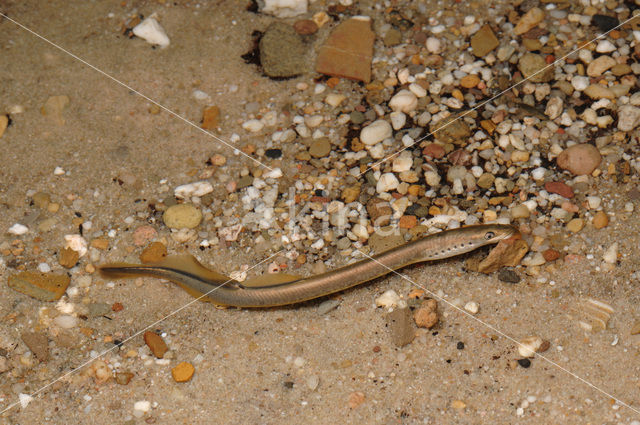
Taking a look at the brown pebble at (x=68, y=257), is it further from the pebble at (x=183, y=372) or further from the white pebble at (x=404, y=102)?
the white pebble at (x=404, y=102)

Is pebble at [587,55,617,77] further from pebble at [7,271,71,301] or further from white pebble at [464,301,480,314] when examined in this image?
pebble at [7,271,71,301]

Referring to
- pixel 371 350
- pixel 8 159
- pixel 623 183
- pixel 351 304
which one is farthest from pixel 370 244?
pixel 8 159

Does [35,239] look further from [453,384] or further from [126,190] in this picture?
[453,384]

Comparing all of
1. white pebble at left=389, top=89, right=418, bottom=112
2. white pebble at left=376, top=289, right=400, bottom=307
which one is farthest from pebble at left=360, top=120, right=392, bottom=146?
white pebble at left=376, top=289, right=400, bottom=307

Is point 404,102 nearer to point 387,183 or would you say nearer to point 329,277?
point 387,183
